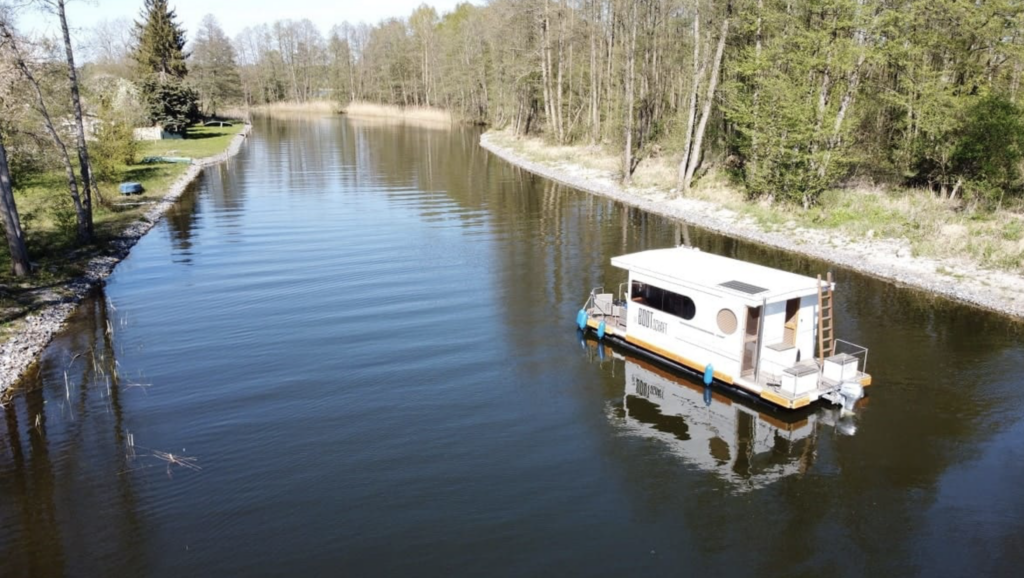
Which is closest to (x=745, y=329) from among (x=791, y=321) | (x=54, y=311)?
(x=791, y=321)

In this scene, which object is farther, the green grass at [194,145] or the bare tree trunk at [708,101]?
the green grass at [194,145]

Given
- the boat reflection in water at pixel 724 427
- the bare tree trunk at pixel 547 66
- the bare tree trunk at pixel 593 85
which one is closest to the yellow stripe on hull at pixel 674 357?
the boat reflection in water at pixel 724 427

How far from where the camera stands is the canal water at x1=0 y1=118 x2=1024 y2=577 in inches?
500

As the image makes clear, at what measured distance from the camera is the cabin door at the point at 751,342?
60.3 ft

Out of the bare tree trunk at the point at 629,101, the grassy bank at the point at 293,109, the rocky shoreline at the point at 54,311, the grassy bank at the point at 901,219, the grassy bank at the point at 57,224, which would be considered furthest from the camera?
the grassy bank at the point at 293,109

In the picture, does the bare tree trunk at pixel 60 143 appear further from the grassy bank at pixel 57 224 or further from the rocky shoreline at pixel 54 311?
the rocky shoreline at pixel 54 311

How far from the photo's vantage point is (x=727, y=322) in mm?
18688

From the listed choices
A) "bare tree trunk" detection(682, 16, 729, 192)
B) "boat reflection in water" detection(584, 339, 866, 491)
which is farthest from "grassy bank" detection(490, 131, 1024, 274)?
"boat reflection in water" detection(584, 339, 866, 491)

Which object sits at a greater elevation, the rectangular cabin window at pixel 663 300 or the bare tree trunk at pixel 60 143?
the bare tree trunk at pixel 60 143

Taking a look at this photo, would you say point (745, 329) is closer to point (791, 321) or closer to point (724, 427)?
point (791, 321)

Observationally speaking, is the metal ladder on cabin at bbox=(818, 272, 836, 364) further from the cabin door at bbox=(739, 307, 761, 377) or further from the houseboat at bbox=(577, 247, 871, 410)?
the cabin door at bbox=(739, 307, 761, 377)

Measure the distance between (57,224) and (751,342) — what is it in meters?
33.5

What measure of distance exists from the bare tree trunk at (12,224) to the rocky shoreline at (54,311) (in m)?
1.57

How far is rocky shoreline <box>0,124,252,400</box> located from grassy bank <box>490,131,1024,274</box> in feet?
109
